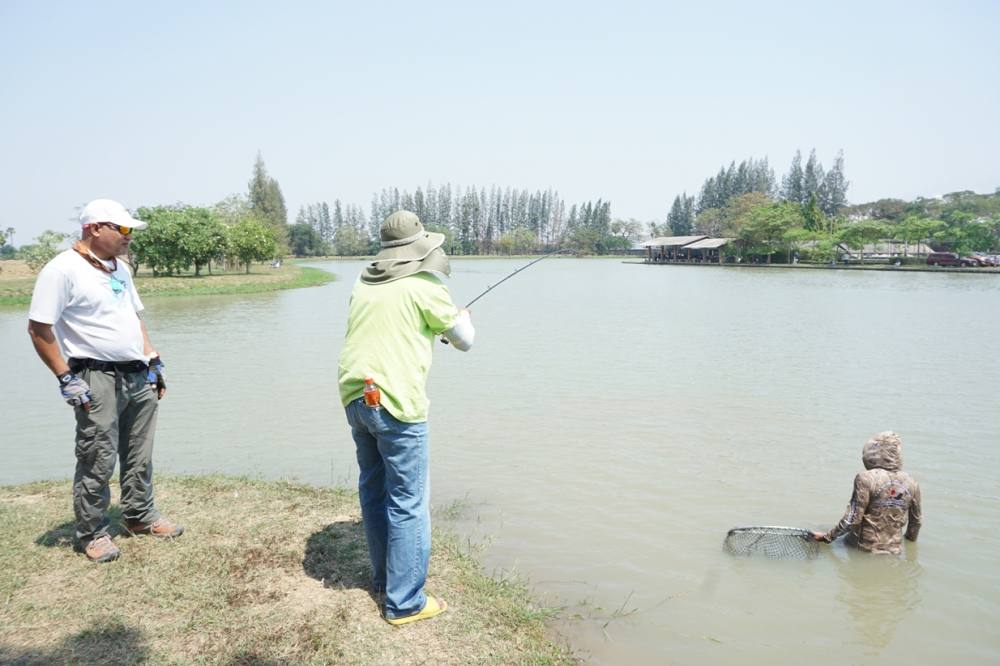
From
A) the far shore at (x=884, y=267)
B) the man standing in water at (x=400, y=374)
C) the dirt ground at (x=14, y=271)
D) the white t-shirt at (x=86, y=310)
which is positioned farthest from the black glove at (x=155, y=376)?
the far shore at (x=884, y=267)

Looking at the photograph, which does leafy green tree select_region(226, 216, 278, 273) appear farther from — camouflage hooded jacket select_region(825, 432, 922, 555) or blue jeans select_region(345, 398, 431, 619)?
camouflage hooded jacket select_region(825, 432, 922, 555)

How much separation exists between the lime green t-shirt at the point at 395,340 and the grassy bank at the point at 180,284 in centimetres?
3184

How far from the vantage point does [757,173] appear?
12388 centimetres

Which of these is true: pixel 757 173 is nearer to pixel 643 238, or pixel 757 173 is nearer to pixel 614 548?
pixel 643 238

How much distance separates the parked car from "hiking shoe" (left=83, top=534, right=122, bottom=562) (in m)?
72.9

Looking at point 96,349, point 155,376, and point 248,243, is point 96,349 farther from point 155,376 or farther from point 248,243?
point 248,243

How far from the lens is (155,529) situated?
13.9ft

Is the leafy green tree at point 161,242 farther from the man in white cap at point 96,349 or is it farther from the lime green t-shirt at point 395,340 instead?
the lime green t-shirt at point 395,340

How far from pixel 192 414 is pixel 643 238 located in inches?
5961

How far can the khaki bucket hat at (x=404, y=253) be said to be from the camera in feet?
10.7

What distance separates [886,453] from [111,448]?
5.16 meters

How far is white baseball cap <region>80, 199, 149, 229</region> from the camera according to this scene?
12.4 feet

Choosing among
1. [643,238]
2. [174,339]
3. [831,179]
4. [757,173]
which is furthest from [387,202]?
[174,339]

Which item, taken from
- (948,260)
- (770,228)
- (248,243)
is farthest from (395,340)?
(770,228)
